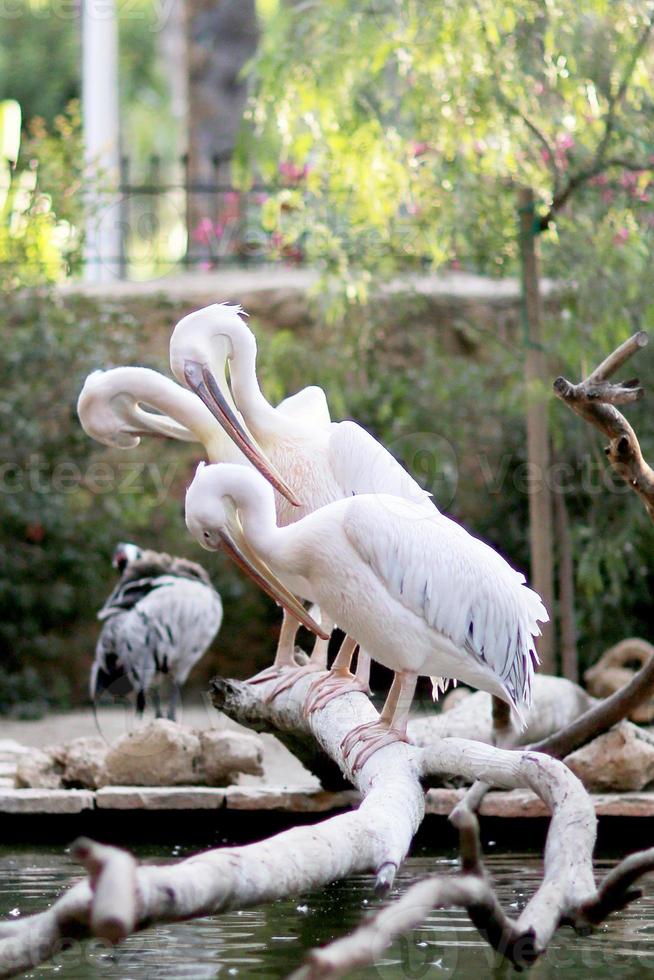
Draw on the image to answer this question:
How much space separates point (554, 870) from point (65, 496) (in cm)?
732

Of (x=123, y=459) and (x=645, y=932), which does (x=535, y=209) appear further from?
(x=645, y=932)

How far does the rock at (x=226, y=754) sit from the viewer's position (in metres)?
6.35

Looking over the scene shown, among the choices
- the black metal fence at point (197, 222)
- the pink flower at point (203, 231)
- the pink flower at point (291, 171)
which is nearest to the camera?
the pink flower at point (291, 171)

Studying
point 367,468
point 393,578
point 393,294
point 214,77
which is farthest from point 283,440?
point 214,77

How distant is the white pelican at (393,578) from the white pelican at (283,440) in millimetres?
670

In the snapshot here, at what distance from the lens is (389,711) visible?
177 inches

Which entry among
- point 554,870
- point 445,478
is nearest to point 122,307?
point 445,478

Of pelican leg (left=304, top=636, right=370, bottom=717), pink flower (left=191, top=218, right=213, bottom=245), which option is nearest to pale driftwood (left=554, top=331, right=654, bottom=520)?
pelican leg (left=304, top=636, right=370, bottom=717)

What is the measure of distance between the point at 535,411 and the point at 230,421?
3238 millimetres

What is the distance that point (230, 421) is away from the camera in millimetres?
5383

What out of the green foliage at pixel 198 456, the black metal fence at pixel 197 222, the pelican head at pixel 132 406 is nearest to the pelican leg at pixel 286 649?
the pelican head at pixel 132 406

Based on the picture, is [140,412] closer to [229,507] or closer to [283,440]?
[283,440]

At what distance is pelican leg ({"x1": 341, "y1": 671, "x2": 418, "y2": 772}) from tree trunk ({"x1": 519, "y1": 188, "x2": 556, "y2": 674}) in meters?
3.64

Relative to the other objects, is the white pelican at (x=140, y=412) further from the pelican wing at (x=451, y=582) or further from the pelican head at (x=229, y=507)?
the pelican wing at (x=451, y=582)
